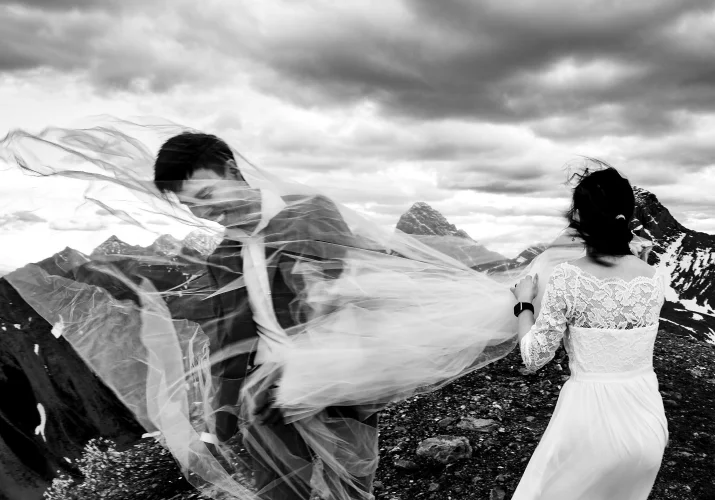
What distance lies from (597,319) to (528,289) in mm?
345

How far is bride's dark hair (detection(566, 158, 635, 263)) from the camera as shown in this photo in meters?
2.05

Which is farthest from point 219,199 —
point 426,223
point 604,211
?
point 604,211

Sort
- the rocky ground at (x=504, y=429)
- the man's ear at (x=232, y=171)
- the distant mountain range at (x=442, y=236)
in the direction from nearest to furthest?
the man's ear at (x=232, y=171), the distant mountain range at (x=442, y=236), the rocky ground at (x=504, y=429)

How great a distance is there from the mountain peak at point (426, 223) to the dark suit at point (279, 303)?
73cm

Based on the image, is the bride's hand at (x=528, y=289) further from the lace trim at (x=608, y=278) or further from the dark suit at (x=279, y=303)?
the dark suit at (x=279, y=303)

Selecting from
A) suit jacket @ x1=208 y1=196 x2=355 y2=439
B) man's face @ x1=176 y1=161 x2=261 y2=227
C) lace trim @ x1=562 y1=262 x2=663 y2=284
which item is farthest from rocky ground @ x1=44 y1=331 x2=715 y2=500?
man's face @ x1=176 y1=161 x2=261 y2=227

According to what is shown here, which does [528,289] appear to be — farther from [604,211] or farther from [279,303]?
[279,303]

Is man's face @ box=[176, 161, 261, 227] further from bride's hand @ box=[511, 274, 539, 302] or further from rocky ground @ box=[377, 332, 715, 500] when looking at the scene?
rocky ground @ box=[377, 332, 715, 500]

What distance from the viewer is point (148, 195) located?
258 cm

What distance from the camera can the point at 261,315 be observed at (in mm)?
2412

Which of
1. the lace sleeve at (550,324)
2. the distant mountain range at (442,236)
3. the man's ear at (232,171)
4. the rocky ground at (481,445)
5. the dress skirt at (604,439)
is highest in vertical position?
the man's ear at (232,171)

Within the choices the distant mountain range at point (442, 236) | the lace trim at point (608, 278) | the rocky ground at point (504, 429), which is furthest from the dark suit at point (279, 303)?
the rocky ground at point (504, 429)

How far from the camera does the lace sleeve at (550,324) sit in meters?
2.10

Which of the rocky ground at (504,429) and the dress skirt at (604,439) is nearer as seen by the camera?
the dress skirt at (604,439)
